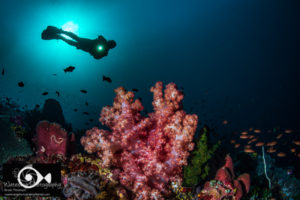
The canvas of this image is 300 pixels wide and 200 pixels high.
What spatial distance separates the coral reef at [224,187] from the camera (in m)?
4.44

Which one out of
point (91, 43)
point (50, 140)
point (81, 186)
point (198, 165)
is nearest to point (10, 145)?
point (50, 140)

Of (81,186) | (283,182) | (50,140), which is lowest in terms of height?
(283,182)

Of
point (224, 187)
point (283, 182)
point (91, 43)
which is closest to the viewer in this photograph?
point (224, 187)

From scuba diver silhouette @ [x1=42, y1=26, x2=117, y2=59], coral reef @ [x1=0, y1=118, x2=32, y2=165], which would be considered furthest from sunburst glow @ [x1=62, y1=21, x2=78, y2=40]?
coral reef @ [x1=0, y1=118, x2=32, y2=165]

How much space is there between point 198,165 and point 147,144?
2.17m

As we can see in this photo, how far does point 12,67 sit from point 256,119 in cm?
13499

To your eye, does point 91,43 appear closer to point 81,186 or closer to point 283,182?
point 81,186

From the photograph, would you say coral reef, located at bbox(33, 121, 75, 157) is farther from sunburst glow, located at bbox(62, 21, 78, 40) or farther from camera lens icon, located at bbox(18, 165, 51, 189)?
sunburst glow, located at bbox(62, 21, 78, 40)

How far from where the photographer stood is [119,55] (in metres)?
134

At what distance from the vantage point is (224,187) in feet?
15.1

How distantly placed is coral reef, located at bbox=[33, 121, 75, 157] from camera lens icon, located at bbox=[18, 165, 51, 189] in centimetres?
94

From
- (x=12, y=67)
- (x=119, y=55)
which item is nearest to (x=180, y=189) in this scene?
(x=12, y=67)

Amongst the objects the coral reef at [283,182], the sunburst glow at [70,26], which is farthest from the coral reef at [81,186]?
the sunburst glow at [70,26]

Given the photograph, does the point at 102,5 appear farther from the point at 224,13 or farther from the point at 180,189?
the point at 180,189
